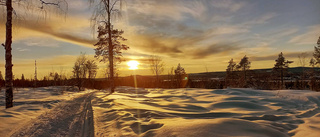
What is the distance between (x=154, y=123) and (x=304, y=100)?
562cm

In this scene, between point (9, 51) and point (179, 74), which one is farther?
point (179, 74)

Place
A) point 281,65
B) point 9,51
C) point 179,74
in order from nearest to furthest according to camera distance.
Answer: point 9,51
point 179,74
point 281,65

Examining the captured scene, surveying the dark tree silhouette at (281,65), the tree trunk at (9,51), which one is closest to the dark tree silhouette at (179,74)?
the tree trunk at (9,51)

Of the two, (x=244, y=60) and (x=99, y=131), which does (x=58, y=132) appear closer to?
(x=99, y=131)

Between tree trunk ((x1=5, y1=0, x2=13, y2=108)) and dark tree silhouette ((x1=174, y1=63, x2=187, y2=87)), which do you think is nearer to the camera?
tree trunk ((x1=5, y1=0, x2=13, y2=108))

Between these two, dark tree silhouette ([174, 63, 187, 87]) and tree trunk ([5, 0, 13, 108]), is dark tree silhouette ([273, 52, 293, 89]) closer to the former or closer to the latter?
dark tree silhouette ([174, 63, 187, 87])

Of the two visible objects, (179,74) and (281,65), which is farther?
(281,65)

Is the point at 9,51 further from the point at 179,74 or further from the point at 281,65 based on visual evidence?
the point at 281,65

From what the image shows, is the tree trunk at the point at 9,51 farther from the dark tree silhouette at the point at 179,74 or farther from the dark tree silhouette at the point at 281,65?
the dark tree silhouette at the point at 281,65

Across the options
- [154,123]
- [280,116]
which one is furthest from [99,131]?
[280,116]

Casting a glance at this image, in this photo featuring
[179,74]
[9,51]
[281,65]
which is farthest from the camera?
[281,65]

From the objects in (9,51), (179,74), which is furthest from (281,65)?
(9,51)

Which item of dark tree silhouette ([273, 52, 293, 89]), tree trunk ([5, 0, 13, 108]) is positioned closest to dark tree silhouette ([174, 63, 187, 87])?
tree trunk ([5, 0, 13, 108])

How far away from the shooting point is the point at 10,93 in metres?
7.04
